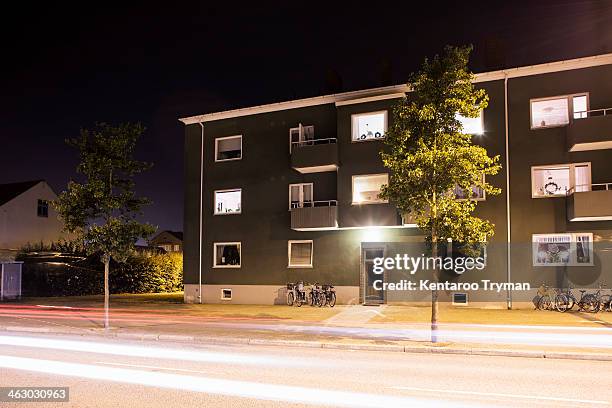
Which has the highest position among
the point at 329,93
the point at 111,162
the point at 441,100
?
the point at 329,93

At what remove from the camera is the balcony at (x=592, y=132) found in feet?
71.3

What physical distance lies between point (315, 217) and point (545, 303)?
33.2 feet

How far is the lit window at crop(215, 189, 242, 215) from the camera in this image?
29688 millimetres

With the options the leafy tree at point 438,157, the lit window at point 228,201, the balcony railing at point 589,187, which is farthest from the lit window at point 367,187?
the leafy tree at point 438,157

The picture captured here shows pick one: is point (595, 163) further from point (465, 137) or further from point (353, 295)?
point (353, 295)

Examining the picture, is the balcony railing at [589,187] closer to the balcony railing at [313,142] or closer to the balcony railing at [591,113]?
the balcony railing at [591,113]

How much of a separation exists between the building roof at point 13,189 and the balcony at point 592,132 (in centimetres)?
4201

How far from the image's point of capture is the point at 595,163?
22.7 meters

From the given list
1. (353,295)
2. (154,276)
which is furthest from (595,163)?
(154,276)

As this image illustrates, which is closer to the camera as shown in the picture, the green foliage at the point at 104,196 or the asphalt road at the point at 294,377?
the asphalt road at the point at 294,377

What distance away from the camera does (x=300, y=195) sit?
2789 cm

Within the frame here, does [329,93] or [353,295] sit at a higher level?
[329,93]

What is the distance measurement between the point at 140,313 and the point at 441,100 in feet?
49.4

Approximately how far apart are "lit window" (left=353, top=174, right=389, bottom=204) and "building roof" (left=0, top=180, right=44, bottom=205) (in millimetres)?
33098
